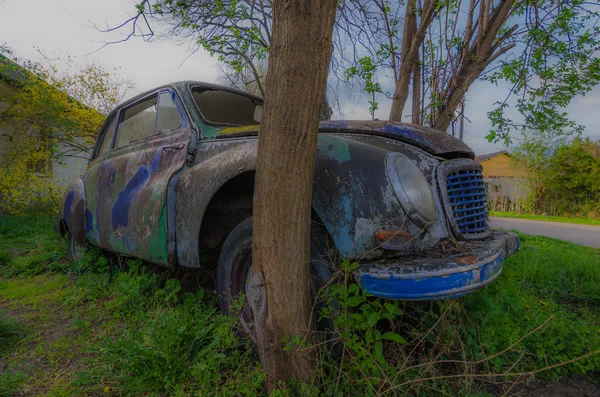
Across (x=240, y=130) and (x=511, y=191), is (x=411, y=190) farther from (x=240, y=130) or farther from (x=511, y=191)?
(x=511, y=191)

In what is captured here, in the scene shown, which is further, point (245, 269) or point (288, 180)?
point (245, 269)

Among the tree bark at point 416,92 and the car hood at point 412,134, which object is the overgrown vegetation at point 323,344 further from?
the tree bark at point 416,92

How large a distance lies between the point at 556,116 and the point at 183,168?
545 cm

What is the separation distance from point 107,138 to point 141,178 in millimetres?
1863

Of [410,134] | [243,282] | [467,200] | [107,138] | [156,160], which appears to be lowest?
[243,282]

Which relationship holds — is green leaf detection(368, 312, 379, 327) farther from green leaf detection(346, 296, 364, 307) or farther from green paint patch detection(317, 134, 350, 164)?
green paint patch detection(317, 134, 350, 164)

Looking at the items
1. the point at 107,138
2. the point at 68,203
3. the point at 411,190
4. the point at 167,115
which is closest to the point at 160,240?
the point at 167,115

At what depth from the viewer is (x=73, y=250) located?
4383 millimetres

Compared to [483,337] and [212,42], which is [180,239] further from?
[212,42]

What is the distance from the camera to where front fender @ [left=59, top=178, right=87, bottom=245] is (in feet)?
12.3

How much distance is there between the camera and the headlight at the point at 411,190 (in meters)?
1.61

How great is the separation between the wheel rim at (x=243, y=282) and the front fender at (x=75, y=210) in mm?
2490

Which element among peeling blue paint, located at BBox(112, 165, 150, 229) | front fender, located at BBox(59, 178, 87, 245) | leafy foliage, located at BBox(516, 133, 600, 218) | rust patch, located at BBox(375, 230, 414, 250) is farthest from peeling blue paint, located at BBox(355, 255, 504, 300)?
leafy foliage, located at BBox(516, 133, 600, 218)

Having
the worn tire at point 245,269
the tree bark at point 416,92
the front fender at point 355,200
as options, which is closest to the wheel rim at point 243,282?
the worn tire at point 245,269
